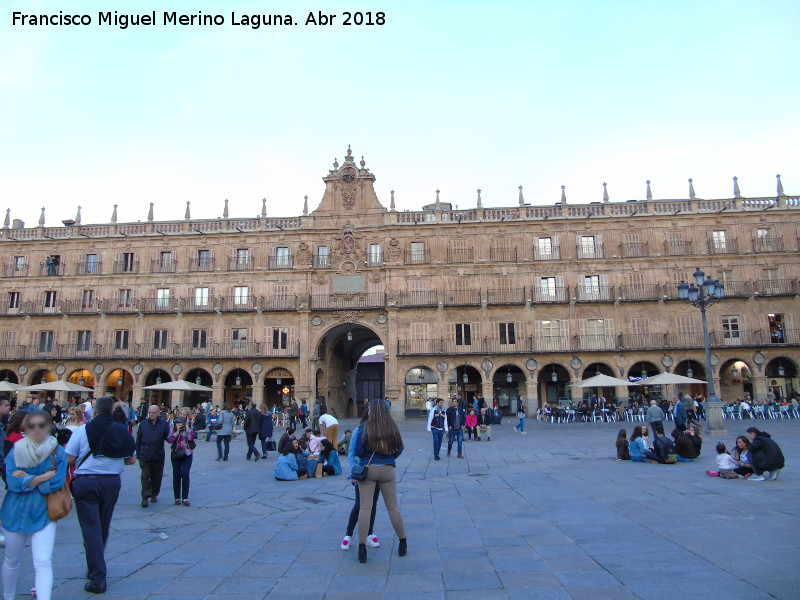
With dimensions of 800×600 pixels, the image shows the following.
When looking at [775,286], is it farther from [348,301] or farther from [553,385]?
[348,301]

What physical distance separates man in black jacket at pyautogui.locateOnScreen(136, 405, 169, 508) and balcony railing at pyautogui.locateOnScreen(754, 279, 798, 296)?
3693cm

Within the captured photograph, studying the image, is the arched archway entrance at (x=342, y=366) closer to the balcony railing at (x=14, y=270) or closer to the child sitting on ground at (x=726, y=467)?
the balcony railing at (x=14, y=270)

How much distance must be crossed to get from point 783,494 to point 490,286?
93.3 feet

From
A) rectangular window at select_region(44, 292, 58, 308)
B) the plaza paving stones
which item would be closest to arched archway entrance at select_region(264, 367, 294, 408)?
rectangular window at select_region(44, 292, 58, 308)

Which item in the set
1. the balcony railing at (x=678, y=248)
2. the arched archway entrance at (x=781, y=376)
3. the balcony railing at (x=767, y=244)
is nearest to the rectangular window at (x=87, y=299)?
the balcony railing at (x=678, y=248)

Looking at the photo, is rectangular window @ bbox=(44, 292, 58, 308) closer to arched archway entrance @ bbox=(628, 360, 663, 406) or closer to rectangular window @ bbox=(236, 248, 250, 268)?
rectangular window @ bbox=(236, 248, 250, 268)

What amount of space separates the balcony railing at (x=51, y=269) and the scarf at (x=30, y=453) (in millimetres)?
40624

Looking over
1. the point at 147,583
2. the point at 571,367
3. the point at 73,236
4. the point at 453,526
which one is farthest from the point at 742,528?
the point at 73,236

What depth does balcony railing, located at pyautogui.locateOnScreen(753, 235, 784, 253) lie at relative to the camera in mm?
36406

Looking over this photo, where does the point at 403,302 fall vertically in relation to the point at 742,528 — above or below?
above

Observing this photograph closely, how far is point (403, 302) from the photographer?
1471 inches

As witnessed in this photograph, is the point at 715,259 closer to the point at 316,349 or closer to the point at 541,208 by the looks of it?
the point at 541,208

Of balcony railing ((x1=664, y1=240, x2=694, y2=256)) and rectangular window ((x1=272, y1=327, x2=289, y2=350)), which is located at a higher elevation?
balcony railing ((x1=664, y1=240, x2=694, y2=256))

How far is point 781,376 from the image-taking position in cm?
3584
